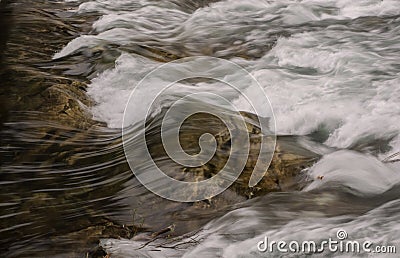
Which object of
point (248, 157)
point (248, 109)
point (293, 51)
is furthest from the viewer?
point (293, 51)

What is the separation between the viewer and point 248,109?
6176mm

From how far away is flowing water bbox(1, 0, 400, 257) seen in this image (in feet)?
13.3

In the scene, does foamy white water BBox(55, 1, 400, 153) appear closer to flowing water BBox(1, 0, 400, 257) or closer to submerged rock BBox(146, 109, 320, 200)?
flowing water BBox(1, 0, 400, 257)

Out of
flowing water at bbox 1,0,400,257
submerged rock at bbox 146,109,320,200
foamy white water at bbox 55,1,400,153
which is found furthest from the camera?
foamy white water at bbox 55,1,400,153

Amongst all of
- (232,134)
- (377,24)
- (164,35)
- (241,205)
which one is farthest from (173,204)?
(377,24)

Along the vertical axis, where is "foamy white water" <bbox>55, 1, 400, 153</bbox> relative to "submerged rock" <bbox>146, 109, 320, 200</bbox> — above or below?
above

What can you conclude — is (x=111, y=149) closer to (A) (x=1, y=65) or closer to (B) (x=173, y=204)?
(B) (x=173, y=204)

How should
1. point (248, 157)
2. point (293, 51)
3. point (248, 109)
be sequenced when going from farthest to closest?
point (293, 51) → point (248, 109) → point (248, 157)

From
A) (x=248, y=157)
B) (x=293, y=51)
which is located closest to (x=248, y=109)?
(x=248, y=157)

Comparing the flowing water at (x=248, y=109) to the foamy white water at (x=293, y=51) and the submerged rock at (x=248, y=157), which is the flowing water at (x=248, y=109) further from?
the submerged rock at (x=248, y=157)

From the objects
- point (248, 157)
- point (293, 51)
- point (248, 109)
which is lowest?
point (248, 157)

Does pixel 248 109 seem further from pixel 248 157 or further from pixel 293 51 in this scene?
pixel 293 51

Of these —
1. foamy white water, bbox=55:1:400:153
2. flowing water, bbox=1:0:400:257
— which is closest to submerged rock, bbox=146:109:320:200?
flowing water, bbox=1:0:400:257

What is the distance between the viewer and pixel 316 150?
17.4 ft
